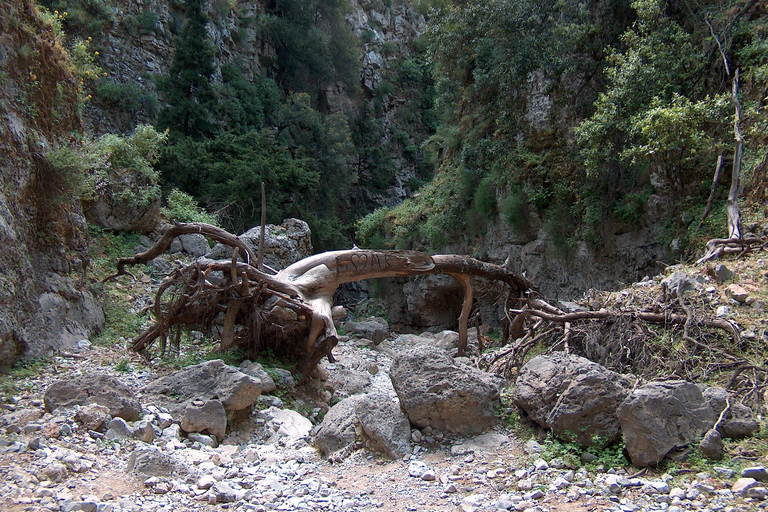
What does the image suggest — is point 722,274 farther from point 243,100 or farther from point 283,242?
point 243,100

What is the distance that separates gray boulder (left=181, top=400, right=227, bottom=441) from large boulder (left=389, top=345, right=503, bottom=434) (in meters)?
1.72

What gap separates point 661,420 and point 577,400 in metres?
0.58

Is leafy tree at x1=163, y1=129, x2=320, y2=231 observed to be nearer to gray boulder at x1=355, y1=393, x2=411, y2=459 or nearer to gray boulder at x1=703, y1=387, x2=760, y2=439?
gray boulder at x1=355, y1=393, x2=411, y2=459

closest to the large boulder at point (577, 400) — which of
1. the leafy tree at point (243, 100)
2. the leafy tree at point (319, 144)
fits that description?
the leafy tree at point (319, 144)

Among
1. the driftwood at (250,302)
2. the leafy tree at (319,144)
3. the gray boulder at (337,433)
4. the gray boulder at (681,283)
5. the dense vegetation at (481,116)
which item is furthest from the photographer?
the leafy tree at (319,144)

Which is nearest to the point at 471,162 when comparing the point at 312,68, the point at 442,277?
the point at 442,277

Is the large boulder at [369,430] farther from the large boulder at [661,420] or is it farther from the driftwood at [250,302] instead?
the driftwood at [250,302]

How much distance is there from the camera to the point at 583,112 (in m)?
11.0

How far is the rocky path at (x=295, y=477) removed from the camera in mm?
3137

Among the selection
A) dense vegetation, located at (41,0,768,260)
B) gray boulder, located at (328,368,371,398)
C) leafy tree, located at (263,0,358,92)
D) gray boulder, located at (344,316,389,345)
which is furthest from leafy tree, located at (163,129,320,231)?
gray boulder, located at (328,368,371,398)

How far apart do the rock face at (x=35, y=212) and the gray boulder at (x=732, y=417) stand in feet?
21.0

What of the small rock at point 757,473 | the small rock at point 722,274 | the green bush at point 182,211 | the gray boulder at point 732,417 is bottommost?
the small rock at point 757,473

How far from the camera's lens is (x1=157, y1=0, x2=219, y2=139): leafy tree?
733 inches

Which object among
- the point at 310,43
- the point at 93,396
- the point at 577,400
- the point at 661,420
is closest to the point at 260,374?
the point at 93,396
